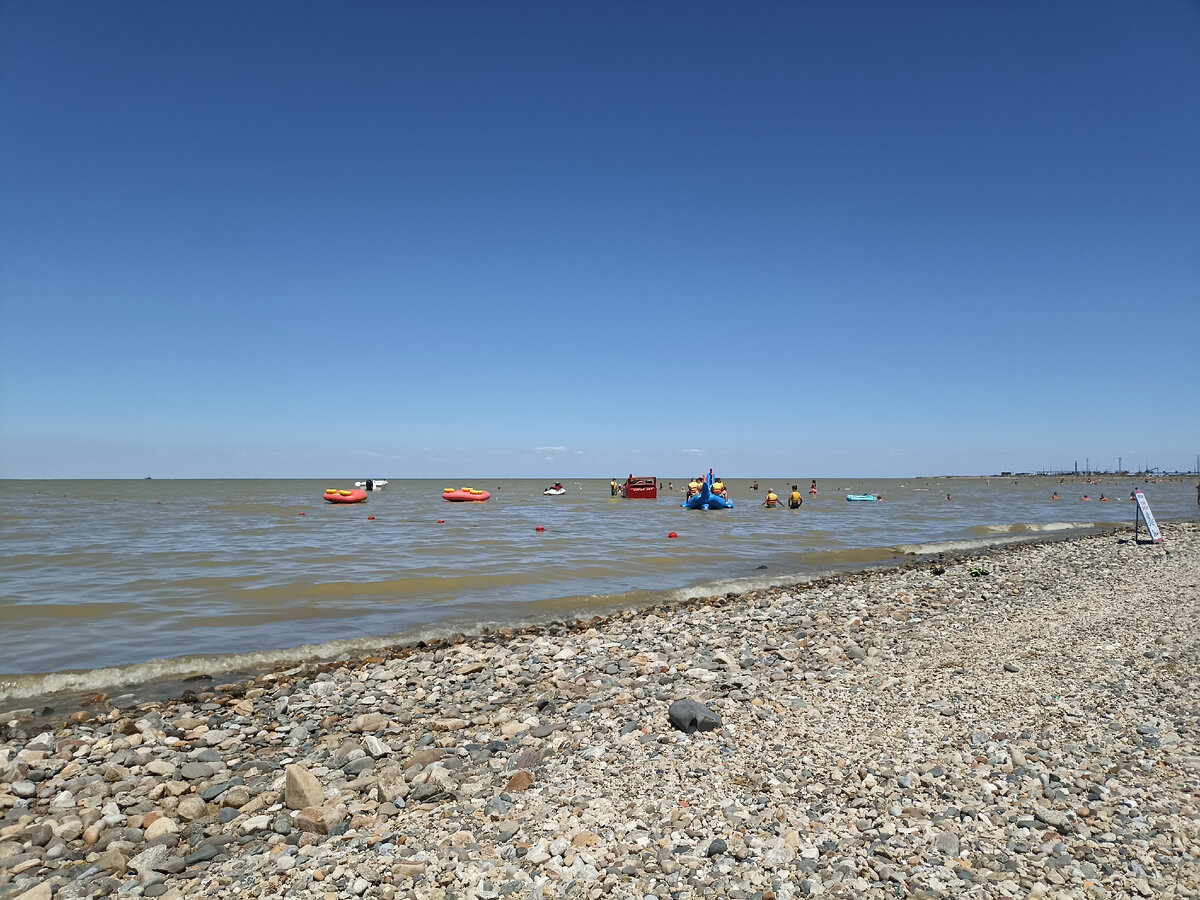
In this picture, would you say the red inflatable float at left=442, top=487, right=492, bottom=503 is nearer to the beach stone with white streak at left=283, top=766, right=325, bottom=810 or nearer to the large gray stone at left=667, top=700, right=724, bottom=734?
the large gray stone at left=667, top=700, right=724, bottom=734

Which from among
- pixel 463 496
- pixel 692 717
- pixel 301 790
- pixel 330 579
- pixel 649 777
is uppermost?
pixel 463 496

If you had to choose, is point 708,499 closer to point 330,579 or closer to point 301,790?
point 330,579

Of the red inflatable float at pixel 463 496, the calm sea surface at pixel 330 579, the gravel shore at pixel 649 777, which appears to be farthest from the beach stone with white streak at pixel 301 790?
the red inflatable float at pixel 463 496

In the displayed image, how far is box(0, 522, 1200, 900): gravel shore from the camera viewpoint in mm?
4207

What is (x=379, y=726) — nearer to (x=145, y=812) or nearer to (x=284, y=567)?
(x=145, y=812)

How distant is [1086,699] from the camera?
22.4ft

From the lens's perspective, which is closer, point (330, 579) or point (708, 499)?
point (330, 579)

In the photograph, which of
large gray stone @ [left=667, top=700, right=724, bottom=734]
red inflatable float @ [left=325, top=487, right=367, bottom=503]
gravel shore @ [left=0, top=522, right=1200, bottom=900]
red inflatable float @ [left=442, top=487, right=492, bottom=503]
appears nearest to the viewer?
gravel shore @ [left=0, top=522, right=1200, bottom=900]

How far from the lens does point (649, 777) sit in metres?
5.52

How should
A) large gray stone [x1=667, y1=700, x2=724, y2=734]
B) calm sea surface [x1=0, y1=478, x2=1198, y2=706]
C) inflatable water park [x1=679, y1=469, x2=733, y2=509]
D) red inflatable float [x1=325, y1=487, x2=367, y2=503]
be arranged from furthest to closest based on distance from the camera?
red inflatable float [x1=325, y1=487, x2=367, y2=503] → inflatable water park [x1=679, y1=469, x2=733, y2=509] → calm sea surface [x1=0, y1=478, x2=1198, y2=706] → large gray stone [x1=667, y1=700, x2=724, y2=734]

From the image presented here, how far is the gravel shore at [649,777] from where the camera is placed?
13.8ft

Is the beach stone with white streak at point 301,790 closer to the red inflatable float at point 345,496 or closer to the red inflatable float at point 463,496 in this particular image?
the red inflatable float at point 345,496

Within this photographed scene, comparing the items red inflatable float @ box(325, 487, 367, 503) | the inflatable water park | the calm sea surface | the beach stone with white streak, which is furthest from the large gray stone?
red inflatable float @ box(325, 487, 367, 503)

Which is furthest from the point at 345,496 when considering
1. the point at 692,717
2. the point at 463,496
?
the point at 692,717
